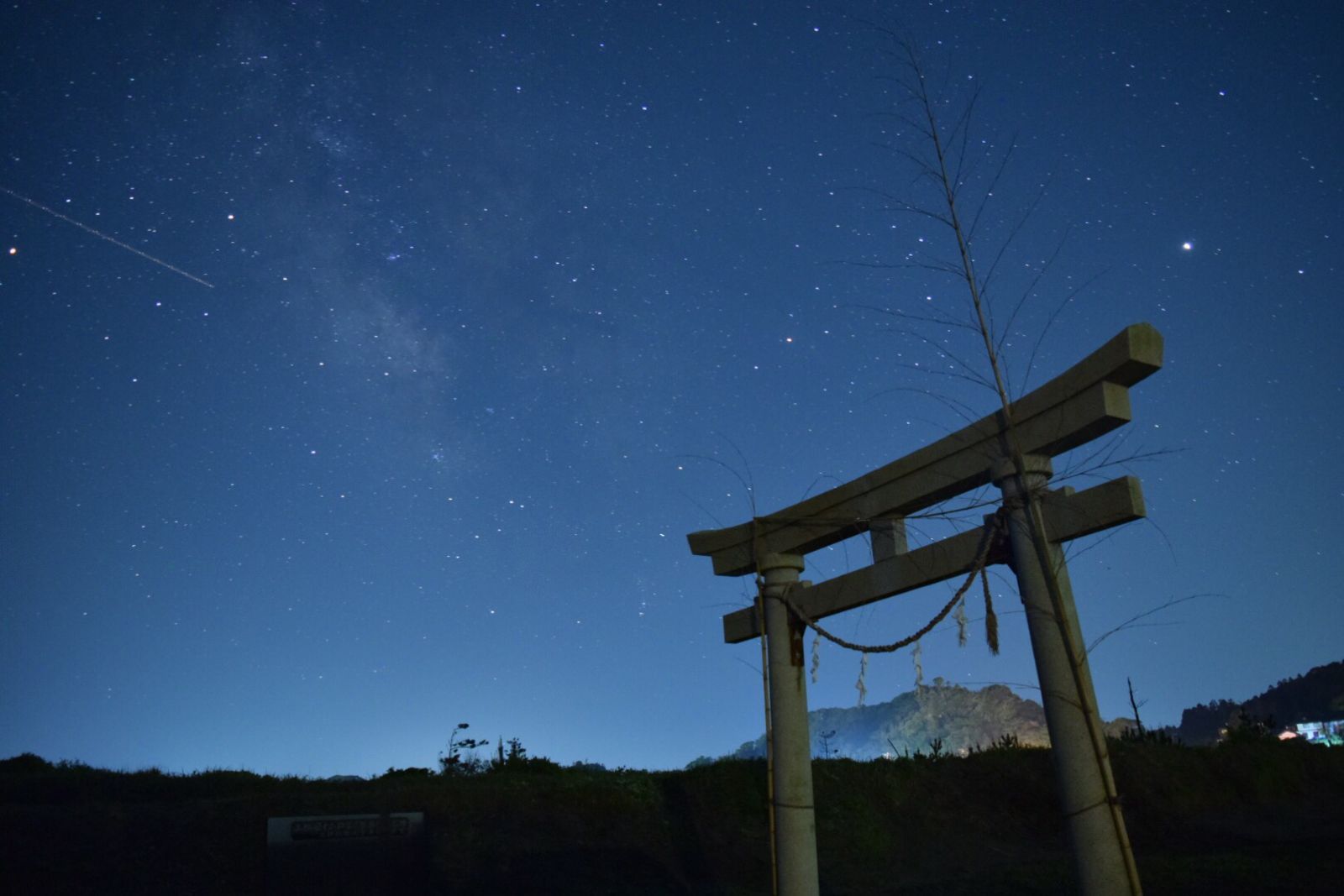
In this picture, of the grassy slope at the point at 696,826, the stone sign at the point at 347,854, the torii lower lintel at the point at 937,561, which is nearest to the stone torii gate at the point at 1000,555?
the torii lower lintel at the point at 937,561

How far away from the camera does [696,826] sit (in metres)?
15.1

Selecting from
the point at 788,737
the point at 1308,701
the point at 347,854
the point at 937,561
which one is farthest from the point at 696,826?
the point at 1308,701

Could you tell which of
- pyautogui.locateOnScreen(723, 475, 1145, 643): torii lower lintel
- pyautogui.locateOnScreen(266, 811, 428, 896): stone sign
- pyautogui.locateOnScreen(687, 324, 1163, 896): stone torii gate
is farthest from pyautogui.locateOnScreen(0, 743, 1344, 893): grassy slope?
pyautogui.locateOnScreen(723, 475, 1145, 643): torii lower lintel

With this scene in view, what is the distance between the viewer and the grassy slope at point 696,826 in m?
12.1

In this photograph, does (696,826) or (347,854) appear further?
(696,826)

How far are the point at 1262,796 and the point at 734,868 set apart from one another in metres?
12.2

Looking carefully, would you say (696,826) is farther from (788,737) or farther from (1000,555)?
(1000,555)

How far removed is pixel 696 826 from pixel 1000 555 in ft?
35.1

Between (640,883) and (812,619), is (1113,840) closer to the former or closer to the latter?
(812,619)

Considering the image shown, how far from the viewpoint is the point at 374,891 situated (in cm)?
1034

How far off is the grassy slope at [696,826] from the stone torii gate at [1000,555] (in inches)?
230

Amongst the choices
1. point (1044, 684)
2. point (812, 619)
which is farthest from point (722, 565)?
point (1044, 684)

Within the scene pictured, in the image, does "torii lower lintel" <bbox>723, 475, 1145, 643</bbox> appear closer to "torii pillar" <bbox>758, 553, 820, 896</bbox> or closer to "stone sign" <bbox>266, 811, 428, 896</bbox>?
"torii pillar" <bbox>758, 553, 820, 896</bbox>

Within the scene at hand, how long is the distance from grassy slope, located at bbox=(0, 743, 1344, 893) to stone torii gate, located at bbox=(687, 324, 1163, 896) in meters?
5.85
